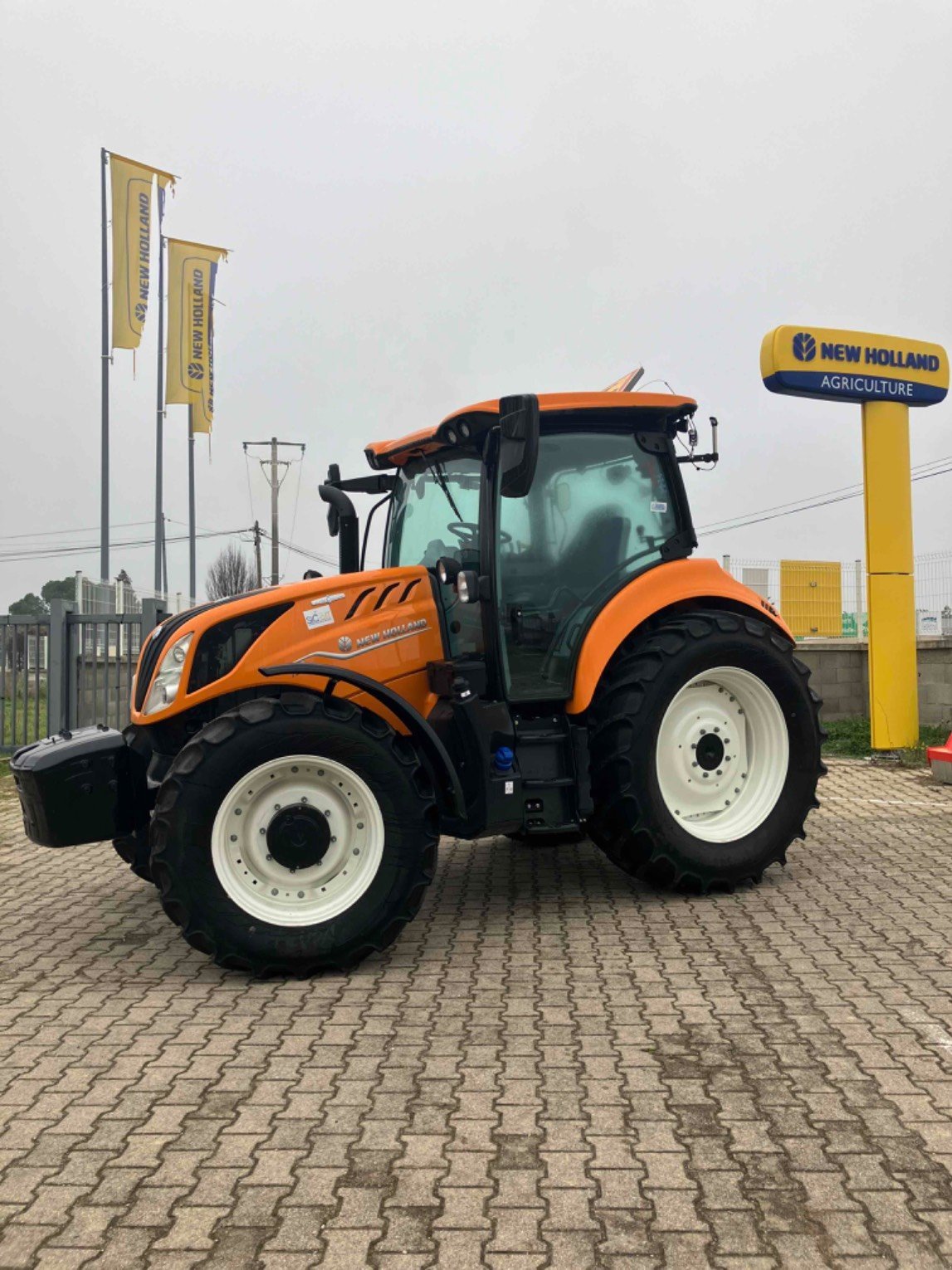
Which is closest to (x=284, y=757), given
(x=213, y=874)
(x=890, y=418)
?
(x=213, y=874)

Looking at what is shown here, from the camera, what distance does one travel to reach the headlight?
5246mm

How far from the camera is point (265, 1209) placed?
9.76 feet

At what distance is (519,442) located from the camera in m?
5.30

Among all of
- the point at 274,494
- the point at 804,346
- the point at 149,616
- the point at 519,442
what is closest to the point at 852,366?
the point at 804,346

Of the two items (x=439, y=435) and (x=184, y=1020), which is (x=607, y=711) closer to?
(x=439, y=435)

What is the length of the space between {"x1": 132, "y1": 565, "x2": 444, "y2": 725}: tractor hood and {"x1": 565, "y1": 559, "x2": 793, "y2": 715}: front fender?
A: 2.35ft

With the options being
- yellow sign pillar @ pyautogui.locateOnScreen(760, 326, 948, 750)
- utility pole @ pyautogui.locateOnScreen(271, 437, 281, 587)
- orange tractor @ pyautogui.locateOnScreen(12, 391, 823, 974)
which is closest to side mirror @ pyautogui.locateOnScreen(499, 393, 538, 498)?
orange tractor @ pyautogui.locateOnScreen(12, 391, 823, 974)

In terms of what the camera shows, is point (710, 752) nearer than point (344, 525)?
Yes

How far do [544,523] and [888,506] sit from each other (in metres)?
7.74

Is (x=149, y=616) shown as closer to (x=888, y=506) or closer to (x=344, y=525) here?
(x=344, y=525)

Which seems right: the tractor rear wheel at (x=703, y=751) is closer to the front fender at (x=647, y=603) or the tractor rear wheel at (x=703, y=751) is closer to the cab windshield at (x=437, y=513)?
the front fender at (x=647, y=603)

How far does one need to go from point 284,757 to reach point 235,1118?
1642mm

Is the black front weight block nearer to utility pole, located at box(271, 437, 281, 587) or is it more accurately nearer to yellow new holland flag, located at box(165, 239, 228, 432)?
yellow new holland flag, located at box(165, 239, 228, 432)

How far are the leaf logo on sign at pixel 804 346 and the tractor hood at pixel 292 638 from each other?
757cm
